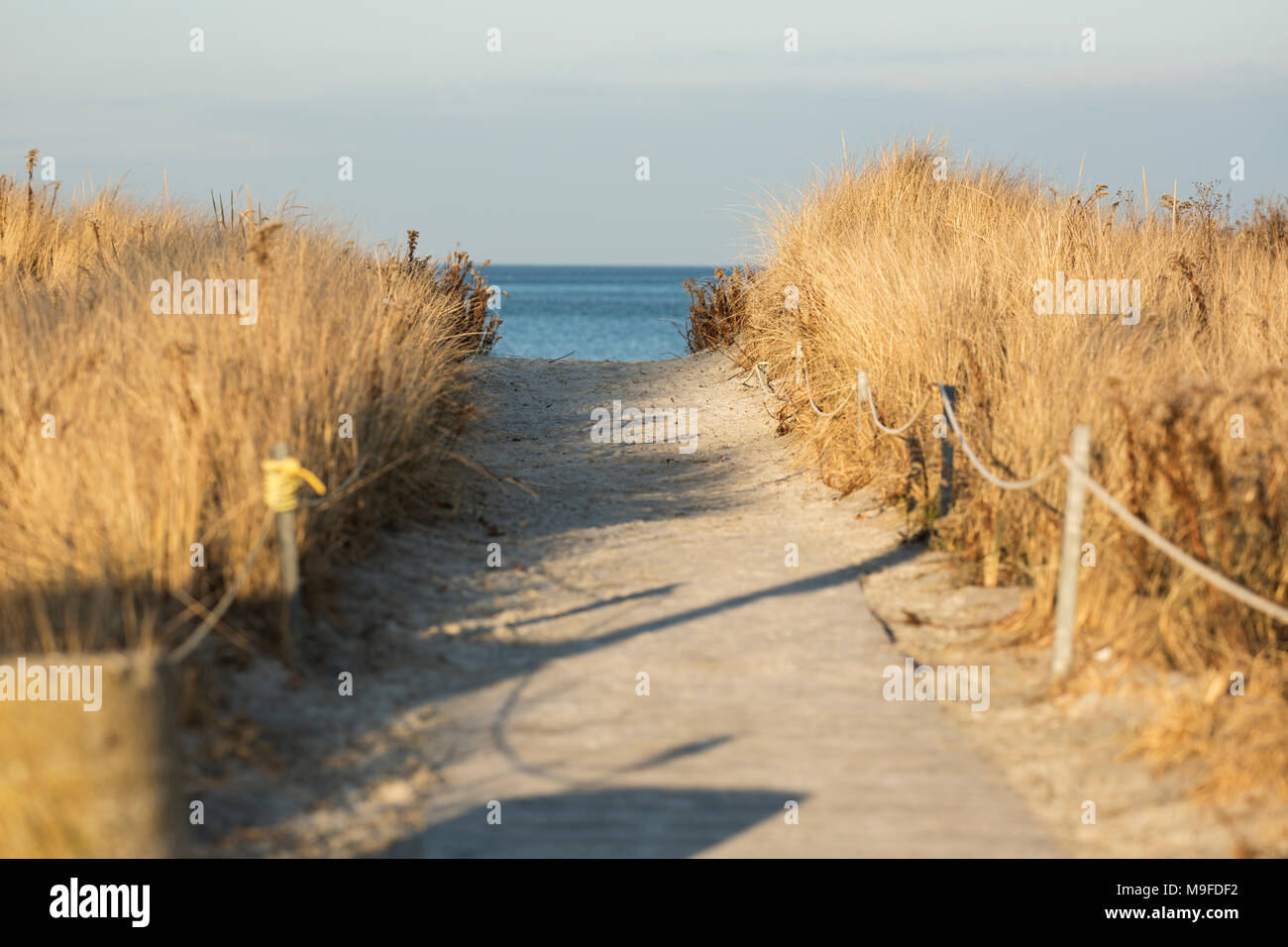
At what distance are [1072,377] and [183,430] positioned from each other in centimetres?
441

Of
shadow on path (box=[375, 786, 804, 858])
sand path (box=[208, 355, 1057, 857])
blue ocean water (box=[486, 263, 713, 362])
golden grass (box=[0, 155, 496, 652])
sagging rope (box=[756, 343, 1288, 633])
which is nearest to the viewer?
shadow on path (box=[375, 786, 804, 858])

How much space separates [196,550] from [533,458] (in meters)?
4.82

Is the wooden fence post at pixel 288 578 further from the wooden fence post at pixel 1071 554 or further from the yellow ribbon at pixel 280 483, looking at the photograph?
the wooden fence post at pixel 1071 554

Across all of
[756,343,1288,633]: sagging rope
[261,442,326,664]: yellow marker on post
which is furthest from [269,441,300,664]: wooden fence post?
[756,343,1288,633]: sagging rope

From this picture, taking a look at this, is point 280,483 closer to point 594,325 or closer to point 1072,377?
point 1072,377

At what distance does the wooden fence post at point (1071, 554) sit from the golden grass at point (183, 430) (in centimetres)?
304

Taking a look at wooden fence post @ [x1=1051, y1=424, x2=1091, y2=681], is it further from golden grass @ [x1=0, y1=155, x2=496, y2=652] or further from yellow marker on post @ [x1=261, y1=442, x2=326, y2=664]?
golden grass @ [x1=0, y1=155, x2=496, y2=652]

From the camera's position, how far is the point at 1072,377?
595 cm

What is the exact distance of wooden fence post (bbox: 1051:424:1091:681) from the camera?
4.26m

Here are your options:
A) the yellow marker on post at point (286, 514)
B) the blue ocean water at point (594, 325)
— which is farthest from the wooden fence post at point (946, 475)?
the blue ocean water at point (594, 325)

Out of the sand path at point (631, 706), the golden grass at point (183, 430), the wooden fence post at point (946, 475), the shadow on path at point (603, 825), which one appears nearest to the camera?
the shadow on path at point (603, 825)

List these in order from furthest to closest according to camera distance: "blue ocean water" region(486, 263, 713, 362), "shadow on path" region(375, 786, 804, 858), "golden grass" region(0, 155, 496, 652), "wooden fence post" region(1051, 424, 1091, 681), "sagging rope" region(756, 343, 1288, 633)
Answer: "blue ocean water" region(486, 263, 713, 362) → "golden grass" region(0, 155, 496, 652) → "wooden fence post" region(1051, 424, 1091, 681) → "sagging rope" region(756, 343, 1288, 633) → "shadow on path" region(375, 786, 804, 858)

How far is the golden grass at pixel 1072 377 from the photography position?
4.55 m

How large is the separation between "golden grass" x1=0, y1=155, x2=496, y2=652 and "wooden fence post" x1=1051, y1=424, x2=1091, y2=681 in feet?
9.97
